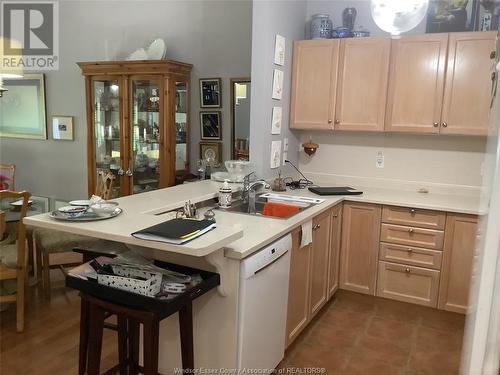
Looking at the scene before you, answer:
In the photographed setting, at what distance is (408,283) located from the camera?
322 cm

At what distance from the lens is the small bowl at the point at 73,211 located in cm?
184

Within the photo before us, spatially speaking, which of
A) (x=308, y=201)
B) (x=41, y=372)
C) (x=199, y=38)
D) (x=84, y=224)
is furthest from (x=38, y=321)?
(x=199, y=38)

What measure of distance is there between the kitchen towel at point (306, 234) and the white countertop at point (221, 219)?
4 centimetres

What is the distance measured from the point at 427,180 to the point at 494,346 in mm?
3201

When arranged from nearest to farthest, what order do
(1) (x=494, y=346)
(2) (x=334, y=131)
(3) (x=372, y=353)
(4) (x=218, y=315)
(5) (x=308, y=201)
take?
(1) (x=494, y=346) → (4) (x=218, y=315) → (3) (x=372, y=353) → (5) (x=308, y=201) → (2) (x=334, y=131)

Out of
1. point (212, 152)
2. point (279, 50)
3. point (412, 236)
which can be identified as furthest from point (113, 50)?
point (412, 236)

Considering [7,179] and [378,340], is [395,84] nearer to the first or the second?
[378,340]

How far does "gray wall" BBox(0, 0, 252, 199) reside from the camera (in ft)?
13.9

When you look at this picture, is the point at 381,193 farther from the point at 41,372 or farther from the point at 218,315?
the point at 41,372

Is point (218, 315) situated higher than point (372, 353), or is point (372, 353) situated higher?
point (218, 315)

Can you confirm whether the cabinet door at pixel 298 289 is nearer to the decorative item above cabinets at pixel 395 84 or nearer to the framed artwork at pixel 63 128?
the decorative item above cabinets at pixel 395 84

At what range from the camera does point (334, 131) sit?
3912mm

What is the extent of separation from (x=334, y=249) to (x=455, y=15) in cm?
203

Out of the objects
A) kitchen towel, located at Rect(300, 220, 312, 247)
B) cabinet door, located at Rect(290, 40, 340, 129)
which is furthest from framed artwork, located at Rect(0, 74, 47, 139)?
kitchen towel, located at Rect(300, 220, 312, 247)
